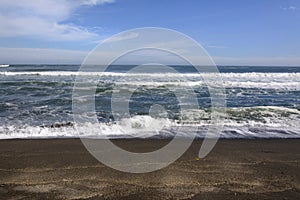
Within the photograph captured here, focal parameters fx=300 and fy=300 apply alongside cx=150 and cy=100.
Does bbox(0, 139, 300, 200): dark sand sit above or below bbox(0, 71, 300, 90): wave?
below

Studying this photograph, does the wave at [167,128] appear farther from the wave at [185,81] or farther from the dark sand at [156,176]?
the wave at [185,81]

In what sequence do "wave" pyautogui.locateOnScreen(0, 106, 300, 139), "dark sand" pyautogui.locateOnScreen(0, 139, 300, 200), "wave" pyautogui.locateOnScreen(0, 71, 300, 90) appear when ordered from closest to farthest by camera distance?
1. "dark sand" pyautogui.locateOnScreen(0, 139, 300, 200)
2. "wave" pyautogui.locateOnScreen(0, 106, 300, 139)
3. "wave" pyautogui.locateOnScreen(0, 71, 300, 90)

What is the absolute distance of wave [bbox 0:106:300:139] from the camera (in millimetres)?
6922

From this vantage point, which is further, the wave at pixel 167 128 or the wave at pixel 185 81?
the wave at pixel 185 81

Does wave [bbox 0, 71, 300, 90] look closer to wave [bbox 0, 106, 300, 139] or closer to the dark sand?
wave [bbox 0, 106, 300, 139]

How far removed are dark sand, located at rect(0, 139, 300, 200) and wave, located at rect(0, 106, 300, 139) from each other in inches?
51.8

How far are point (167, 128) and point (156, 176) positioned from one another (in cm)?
372

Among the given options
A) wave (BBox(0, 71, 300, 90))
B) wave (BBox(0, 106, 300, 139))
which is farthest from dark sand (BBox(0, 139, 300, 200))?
wave (BBox(0, 71, 300, 90))

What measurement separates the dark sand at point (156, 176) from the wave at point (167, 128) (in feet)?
4.32

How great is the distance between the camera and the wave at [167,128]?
692 cm

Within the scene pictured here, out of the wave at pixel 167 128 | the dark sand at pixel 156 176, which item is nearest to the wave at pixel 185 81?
the wave at pixel 167 128

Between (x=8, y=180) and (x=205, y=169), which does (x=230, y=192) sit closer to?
(x=205, y=169)

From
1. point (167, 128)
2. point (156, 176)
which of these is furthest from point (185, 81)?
point (156, 176)

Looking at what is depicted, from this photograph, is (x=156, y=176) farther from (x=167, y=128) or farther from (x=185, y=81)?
(x=185, y=81)
